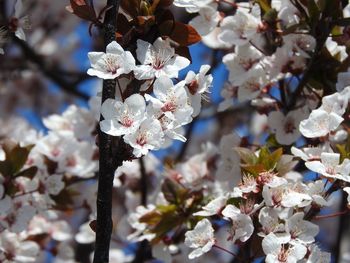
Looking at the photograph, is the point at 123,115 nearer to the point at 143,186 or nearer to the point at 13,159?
the point at 13,159

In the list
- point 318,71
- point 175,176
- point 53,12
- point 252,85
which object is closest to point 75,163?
point 175,176

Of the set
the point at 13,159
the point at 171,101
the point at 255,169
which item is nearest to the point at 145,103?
the point at 171,101

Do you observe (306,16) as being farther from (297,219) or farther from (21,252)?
(21,252)

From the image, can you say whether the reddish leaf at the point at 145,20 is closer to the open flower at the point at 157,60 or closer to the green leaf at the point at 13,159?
the open flower at the point at 157,60

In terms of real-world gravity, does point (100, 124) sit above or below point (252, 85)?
above

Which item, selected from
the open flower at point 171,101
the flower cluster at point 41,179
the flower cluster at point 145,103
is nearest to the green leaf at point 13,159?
the flower cluster at point 41,179

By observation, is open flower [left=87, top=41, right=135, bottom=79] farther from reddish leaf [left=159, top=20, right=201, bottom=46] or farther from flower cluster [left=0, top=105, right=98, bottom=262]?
flower cluster [left=0, top=105, right=98, bottom=262]
